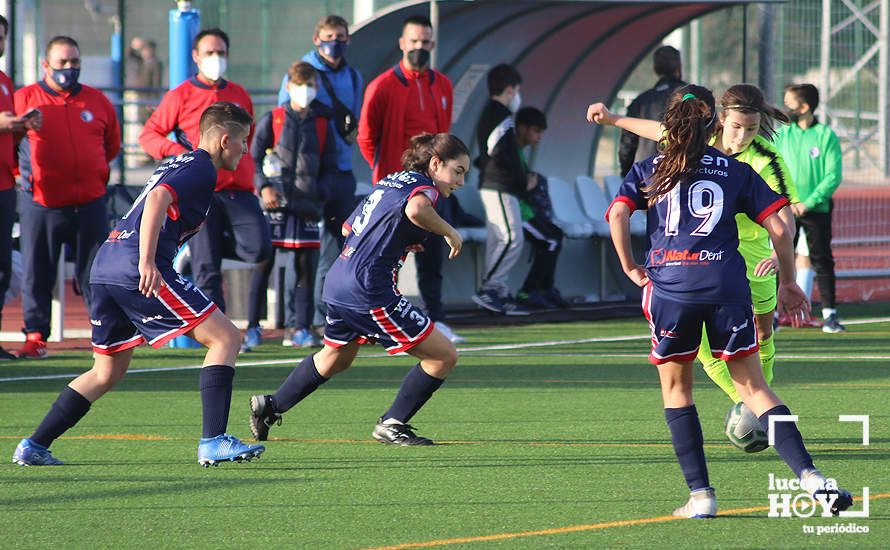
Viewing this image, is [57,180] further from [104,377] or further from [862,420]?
[862,420]

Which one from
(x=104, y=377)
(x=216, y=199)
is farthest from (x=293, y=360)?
(x=104, y=377)

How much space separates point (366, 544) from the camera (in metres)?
5.20

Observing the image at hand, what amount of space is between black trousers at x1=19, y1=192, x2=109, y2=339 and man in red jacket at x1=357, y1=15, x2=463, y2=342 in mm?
2091

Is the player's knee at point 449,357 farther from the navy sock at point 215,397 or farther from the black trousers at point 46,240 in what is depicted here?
the black trousers at point 46,240

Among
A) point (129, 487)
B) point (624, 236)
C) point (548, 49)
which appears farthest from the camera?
point (548, 49)

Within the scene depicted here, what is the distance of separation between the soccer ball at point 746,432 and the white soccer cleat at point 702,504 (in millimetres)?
1391

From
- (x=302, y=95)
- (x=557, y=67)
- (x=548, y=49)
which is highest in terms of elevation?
(x=548, y=49)

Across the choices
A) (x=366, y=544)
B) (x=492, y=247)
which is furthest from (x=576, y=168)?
(x=366, y=544)

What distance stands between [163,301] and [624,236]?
1989 mm

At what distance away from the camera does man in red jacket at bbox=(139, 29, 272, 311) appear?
10453 mm

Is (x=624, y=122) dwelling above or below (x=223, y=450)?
above

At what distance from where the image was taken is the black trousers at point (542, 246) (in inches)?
543

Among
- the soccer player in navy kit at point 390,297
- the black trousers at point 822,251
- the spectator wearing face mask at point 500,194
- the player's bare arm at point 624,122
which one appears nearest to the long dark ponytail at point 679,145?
the player's bare arm at point 624,122

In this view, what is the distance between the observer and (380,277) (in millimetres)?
A: 7223
